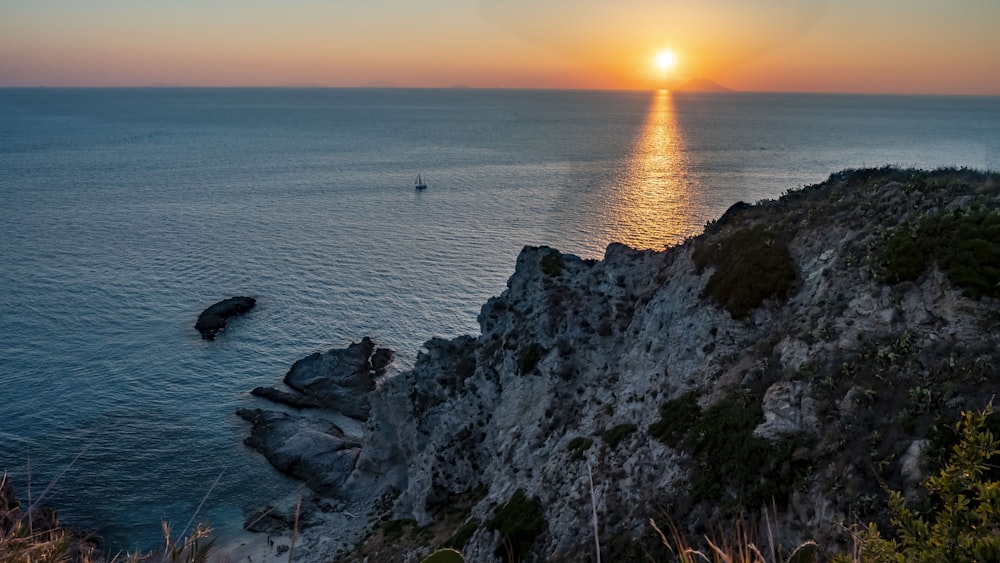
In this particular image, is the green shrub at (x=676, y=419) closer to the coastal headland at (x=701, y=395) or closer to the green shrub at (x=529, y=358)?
the coastal headland at (x=701, y=395)

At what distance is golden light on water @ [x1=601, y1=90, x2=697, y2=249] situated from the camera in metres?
91.3

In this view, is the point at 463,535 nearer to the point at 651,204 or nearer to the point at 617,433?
the point at 617,433

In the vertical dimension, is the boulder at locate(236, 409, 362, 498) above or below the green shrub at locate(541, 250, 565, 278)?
below

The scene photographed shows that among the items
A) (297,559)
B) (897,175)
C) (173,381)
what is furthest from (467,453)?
(173,381)

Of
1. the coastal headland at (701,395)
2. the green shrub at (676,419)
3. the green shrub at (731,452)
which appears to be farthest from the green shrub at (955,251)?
the green shrub at (676,419)

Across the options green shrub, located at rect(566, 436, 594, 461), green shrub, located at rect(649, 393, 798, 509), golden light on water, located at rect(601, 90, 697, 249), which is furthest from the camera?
golden light on water, located at rect(601, 90, 697, 249)

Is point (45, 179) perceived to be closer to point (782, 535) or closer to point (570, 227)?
point (570, 227)

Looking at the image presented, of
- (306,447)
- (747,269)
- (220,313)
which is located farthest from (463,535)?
(220,313)

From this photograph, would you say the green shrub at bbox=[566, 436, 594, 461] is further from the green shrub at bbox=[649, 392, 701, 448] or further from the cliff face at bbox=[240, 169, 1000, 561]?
the green shrub at bbox=[649, 392, 701, 448]

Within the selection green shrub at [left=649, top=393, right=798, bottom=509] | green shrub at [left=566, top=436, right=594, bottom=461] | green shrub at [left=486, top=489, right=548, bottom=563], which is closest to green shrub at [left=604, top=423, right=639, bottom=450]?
green shrub at [left=566, top=436, right=594, bottom=461]

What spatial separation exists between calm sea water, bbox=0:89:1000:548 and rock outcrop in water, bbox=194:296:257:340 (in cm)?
139

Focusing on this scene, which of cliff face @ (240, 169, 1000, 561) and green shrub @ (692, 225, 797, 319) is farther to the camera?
green shrub @ (692, 225, 797, 319)

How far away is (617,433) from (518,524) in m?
5.67

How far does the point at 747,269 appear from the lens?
28203 millimetres
